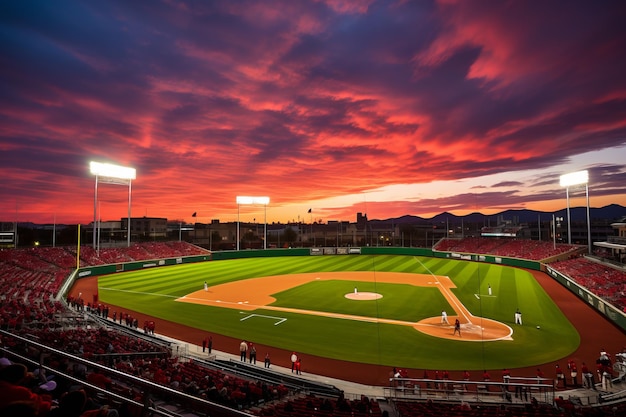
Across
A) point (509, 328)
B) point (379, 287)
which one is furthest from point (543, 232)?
point (509, 328)

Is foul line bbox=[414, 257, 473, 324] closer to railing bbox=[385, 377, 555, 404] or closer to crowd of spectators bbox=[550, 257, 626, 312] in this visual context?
crowd of spectators bbox=[550, 257, 626, 312]

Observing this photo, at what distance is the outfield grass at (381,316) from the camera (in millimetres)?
20266

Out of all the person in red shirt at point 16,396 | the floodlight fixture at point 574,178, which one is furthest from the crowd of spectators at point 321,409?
the floodlight fixture at point 574,178

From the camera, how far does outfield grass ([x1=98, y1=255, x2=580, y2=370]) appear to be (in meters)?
20.3

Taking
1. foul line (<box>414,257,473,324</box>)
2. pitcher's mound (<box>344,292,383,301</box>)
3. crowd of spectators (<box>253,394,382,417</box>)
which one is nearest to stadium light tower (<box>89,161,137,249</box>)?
pitcher's mound (<box>344,292,383,301</box>)

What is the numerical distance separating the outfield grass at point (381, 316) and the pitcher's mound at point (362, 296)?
0.80m

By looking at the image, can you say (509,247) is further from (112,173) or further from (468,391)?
(112,173)

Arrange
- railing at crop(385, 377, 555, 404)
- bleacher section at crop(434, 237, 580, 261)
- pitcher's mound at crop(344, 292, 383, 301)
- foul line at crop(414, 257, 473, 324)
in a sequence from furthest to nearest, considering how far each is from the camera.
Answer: bleacher section at crop(434, 237, 580, 261), pitcher's mound at crop(344, 292, 383, 301), foul line at crop(414, 257, 473, 324), railing at crop(385, 377, 555, 404)

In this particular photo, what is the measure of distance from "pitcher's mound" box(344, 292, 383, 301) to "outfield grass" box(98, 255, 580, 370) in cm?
80

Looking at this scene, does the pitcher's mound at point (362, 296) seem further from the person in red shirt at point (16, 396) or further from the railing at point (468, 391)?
the person in red shirt at point (16, 396)

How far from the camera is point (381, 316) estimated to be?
91.4 ft

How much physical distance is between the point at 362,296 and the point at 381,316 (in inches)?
279

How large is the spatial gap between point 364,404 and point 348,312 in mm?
16935

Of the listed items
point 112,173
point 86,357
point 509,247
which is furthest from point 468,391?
point 112,173
